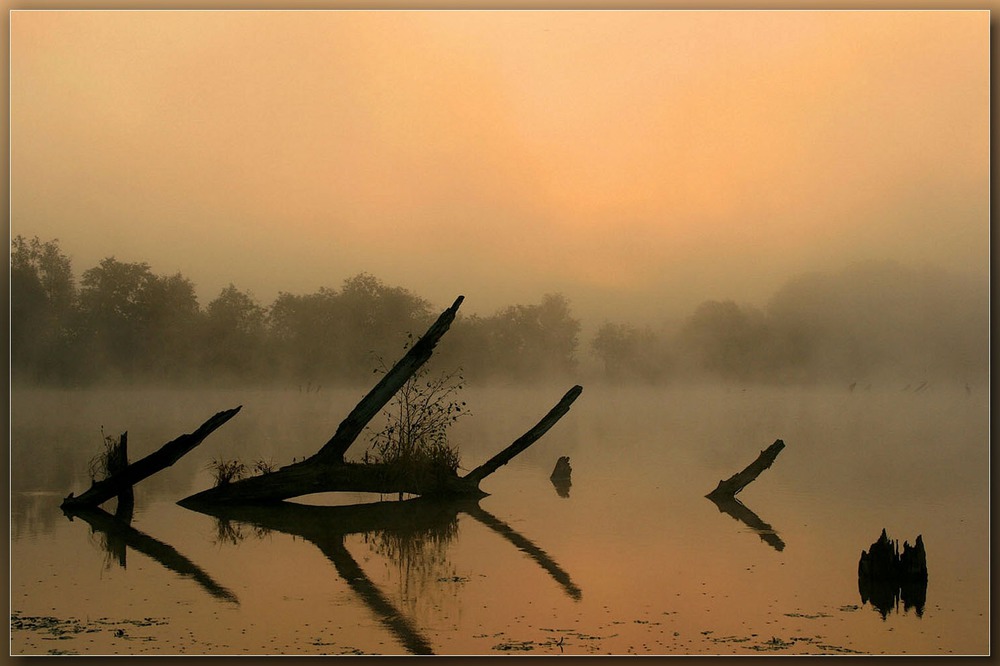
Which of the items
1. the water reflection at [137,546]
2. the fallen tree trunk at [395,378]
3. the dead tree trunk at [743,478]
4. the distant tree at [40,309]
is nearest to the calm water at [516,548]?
the water reflection at [137,546]

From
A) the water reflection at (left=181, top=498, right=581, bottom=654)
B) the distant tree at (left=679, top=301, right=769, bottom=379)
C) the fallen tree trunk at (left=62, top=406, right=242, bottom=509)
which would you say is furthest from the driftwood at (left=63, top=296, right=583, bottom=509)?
the distant tree at (left=679, top=301, right=769, bottom=379)

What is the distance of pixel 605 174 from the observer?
364 inches

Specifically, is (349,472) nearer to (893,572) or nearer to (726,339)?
(726,339)

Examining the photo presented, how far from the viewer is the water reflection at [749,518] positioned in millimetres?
7850

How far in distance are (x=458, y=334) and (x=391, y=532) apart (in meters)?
2.56

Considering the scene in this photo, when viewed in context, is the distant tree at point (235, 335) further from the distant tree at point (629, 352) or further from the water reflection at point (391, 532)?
the distant tree at point (629, 352)

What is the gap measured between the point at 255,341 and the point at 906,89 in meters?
5.99

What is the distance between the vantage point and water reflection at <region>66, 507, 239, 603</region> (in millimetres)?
6688

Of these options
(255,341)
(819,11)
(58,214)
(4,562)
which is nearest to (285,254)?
(255,341)

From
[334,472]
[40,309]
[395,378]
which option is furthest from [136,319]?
[395,378]

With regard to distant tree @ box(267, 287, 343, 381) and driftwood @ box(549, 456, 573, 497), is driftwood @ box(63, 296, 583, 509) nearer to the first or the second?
driftwood @ box(549, 456, 573, 497)

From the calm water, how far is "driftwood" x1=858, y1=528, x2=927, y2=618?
9 cm

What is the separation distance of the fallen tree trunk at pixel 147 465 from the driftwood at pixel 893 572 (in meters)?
4.76

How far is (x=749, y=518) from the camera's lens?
8719 millimetres
